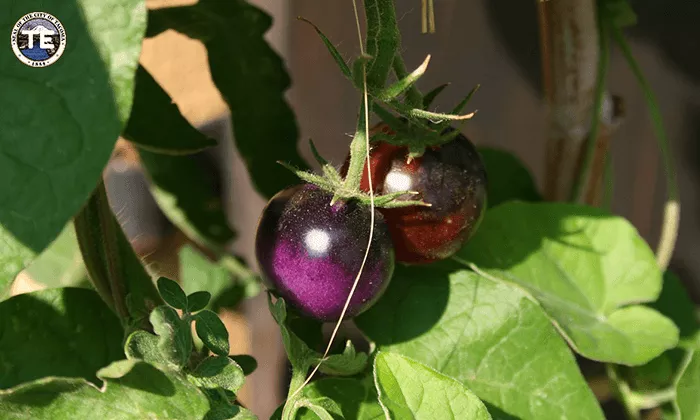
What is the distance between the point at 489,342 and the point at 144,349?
0.26 metres

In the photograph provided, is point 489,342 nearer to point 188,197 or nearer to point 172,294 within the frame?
point 172,294

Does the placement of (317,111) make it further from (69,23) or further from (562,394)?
(69,23)

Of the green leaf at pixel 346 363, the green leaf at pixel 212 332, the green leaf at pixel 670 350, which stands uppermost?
the green leaf at pixel 212 332

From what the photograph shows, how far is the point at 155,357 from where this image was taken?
41cm

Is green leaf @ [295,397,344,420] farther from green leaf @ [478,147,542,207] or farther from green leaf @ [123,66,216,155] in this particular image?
green leaf @ [478,147,542,207]

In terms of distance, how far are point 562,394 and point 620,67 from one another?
0.77 meters

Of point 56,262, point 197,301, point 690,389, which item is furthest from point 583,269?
point 56,262

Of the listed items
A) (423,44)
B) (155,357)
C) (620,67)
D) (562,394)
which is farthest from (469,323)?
(620,67)

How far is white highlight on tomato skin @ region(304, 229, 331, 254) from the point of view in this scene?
452mm

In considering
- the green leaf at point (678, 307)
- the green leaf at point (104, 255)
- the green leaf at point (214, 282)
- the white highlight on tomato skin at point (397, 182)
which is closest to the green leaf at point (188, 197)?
the green leaf at point (214, 282)

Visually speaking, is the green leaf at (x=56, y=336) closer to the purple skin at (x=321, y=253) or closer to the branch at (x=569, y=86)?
the purple skin at (x=321, y=253)

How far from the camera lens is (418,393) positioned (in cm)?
43

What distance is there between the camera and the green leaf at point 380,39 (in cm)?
42

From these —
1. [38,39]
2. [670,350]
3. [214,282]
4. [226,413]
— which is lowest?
[670,350]
